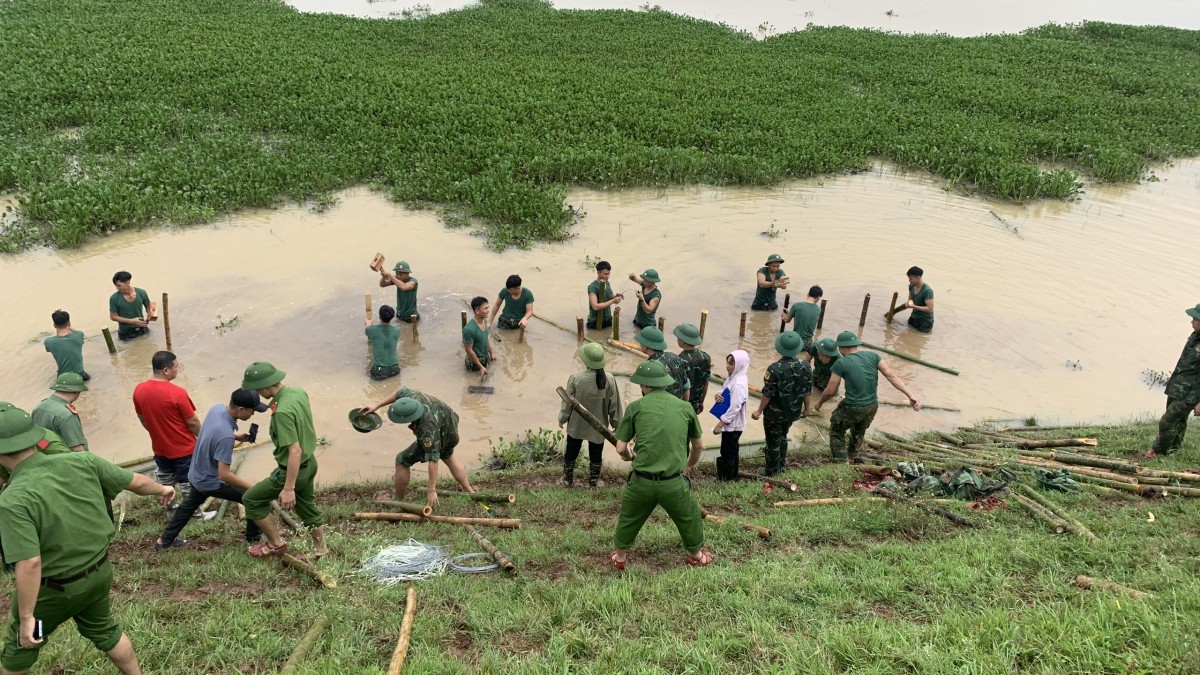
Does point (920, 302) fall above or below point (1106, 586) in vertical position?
above

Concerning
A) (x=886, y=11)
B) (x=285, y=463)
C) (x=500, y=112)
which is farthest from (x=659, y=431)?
(x=886, y=11)

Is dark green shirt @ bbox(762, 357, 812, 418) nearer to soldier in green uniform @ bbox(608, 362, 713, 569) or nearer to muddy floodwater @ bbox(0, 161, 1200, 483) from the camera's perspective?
soldier in green uniform @ bbox(608, 362, 713, 569)

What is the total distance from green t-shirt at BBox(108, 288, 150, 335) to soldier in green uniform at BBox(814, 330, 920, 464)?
10.3 m

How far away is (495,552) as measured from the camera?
6543 mm

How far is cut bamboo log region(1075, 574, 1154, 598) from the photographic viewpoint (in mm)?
5058

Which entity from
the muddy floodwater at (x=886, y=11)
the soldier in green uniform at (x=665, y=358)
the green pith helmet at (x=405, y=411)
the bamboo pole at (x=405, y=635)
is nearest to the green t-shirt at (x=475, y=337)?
the soldier in green uniform at (x=665, y=358)

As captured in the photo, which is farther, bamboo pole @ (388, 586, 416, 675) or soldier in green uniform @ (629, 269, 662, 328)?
soldier in green uniform @ (629, 269, 662, 328)

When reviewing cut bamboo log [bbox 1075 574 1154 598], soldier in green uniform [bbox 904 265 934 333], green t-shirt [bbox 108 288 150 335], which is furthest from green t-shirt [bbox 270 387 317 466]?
soldier in green uniform [bbox 904 265 934 333]

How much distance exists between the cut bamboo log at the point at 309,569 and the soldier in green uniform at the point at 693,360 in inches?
162

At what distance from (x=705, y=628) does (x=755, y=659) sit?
0.49 m

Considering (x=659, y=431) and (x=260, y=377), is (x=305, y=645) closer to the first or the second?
(x=260, y=377)

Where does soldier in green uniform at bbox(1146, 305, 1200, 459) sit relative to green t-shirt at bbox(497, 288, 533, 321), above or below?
above

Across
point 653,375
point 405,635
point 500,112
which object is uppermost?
point 500,112

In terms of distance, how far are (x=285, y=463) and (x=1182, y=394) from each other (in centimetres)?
939
